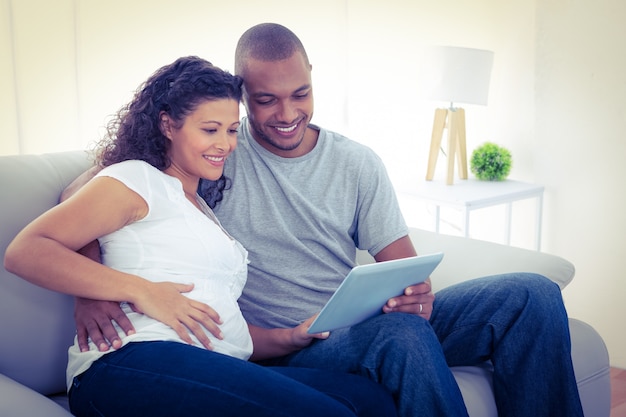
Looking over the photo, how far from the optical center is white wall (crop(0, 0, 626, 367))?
2.46 m

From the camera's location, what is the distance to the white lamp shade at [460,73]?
9.24 ft

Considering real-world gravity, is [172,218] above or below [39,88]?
below

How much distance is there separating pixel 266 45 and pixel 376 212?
1.49ft

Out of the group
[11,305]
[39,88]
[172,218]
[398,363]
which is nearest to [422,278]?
[398,363]

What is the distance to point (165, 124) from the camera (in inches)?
62.3

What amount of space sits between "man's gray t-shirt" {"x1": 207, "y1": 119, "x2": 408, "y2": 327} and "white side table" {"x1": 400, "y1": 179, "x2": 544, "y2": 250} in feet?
3.08

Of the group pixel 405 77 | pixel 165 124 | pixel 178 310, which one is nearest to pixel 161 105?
pixel 165 124

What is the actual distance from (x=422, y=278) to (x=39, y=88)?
4.87 ft

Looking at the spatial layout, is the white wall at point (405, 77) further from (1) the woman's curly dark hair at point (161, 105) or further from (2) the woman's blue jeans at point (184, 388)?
(2) the woman's blue jeans at point (184, 388)

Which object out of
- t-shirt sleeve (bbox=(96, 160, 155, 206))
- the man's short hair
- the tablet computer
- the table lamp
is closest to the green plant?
the table lamp

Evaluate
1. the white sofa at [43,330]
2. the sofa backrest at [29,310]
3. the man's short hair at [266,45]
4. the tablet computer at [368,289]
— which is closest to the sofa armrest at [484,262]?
the white sofa at [43,330]

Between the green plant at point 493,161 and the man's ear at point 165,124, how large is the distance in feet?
5.67

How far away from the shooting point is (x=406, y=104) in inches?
132

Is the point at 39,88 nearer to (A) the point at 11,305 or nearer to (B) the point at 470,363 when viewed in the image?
(A) the point at 11,305
